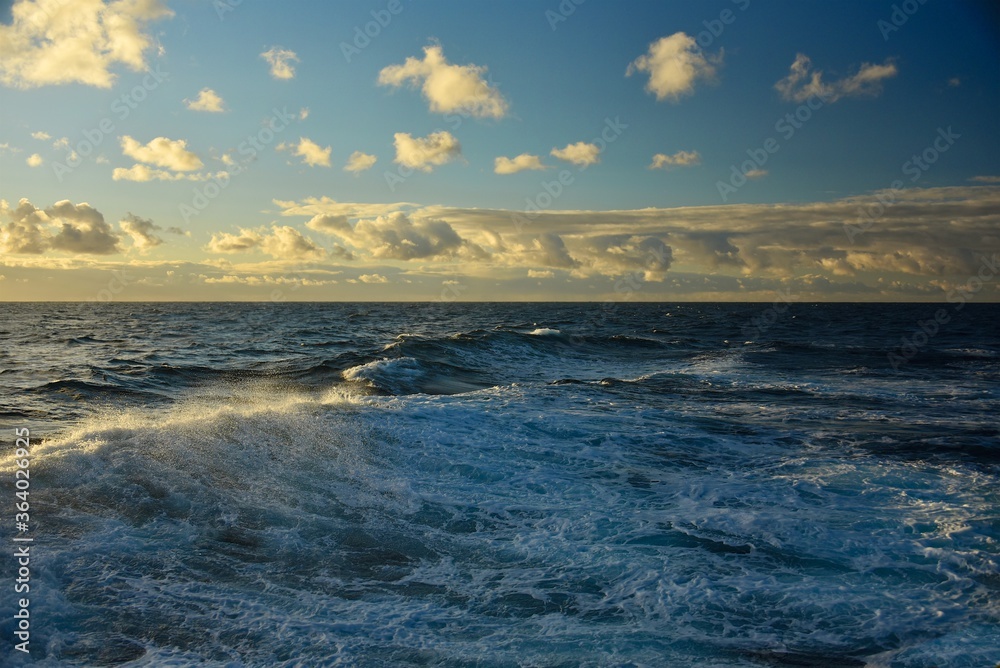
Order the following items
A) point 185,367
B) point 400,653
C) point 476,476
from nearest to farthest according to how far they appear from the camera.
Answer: point 400,653, point 476,476, point 185,367

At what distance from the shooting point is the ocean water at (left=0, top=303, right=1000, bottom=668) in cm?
532

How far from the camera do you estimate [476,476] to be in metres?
10.2

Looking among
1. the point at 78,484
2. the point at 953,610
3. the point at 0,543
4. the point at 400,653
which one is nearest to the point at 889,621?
the point at 953,610

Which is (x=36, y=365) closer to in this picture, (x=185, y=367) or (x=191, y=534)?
(x=185, y=367)

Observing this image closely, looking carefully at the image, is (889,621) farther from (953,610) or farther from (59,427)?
(59,427)

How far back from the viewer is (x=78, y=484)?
8172mm

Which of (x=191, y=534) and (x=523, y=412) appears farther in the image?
(x=523, y=412)

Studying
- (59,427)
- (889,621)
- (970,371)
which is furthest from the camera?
(970,371)

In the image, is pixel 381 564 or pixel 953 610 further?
pixel 381 564

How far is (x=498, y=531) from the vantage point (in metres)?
7.93

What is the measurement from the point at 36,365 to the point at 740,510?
2433 cm

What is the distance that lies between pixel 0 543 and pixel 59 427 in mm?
6884

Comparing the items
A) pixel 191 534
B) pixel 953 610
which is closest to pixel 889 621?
pixel 953 610

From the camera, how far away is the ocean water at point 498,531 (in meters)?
5.32
